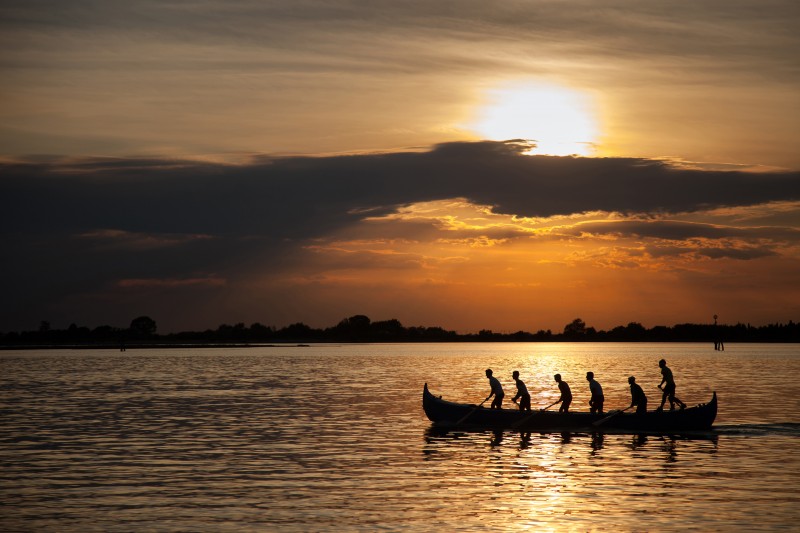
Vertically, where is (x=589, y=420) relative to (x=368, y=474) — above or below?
above

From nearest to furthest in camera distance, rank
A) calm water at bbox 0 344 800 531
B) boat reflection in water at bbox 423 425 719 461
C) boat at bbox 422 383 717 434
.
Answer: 1. calm water at bbox 0 344 800 531
2. boat reflection in water at bbox 423 425 719 461
3. boat at bbox 422 383 717 434

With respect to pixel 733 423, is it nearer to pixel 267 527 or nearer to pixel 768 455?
pixel 768 455

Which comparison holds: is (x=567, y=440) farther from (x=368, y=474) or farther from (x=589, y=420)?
(x=368, y=474)

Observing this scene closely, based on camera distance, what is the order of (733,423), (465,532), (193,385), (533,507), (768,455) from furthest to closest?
(193,385) < (733,423) < (768,455) < (533,507) < (465,532)

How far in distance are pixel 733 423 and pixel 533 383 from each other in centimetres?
5188

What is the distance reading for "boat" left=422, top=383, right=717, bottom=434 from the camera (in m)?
44.5

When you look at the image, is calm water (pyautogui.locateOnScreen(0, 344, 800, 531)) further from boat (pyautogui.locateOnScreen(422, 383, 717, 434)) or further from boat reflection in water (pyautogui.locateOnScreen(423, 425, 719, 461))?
boat (pyautogui.locateOnScreen(422, 383, 717, 434))

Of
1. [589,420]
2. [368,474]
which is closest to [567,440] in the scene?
[589,420]

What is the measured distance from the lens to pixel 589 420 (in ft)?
147

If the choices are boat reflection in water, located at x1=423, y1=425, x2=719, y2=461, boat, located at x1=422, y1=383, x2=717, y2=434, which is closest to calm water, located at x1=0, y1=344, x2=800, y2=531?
boat reflection in water, located at x1=423, y1=425, x2=719, y2=461

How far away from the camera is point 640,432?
150ft

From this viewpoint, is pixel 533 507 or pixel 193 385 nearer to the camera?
pixel 533 507

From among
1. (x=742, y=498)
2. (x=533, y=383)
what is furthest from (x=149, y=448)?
(x=533, y=383)

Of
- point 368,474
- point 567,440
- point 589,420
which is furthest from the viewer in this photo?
point 589,420
